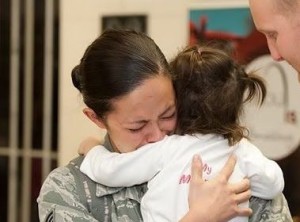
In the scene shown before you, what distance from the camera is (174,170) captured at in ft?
4.81

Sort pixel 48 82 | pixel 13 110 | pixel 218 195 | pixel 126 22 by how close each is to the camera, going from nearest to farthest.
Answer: pixel 218 195 → pixel 126 22 → pixel 48 82 → pixel 13 110

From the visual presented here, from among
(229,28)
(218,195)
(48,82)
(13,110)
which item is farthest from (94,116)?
(13,110)

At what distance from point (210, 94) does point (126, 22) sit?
1.58 m

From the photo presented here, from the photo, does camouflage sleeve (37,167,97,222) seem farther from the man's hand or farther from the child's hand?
the man's hand

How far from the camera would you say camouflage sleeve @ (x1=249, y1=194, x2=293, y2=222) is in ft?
5.01

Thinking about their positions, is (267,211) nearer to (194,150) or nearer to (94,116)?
(194,150)

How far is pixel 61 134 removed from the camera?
3.23m

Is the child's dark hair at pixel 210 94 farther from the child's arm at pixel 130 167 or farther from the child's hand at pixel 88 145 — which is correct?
the child's hand at pixel 88 145

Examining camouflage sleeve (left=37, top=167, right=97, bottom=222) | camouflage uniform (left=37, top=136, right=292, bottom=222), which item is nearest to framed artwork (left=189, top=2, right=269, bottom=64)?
camouflage uniform (left=37, top=136, right=292, bottom=222)

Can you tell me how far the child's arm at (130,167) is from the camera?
57.8 inches

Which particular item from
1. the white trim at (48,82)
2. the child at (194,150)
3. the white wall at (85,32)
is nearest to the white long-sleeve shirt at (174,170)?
the child at (194,150)

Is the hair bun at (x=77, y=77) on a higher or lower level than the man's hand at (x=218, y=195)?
higher

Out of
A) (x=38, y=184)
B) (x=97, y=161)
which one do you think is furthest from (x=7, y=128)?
(x=97, y=161)

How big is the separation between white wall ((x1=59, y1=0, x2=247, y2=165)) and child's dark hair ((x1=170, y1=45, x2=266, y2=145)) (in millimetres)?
1331
